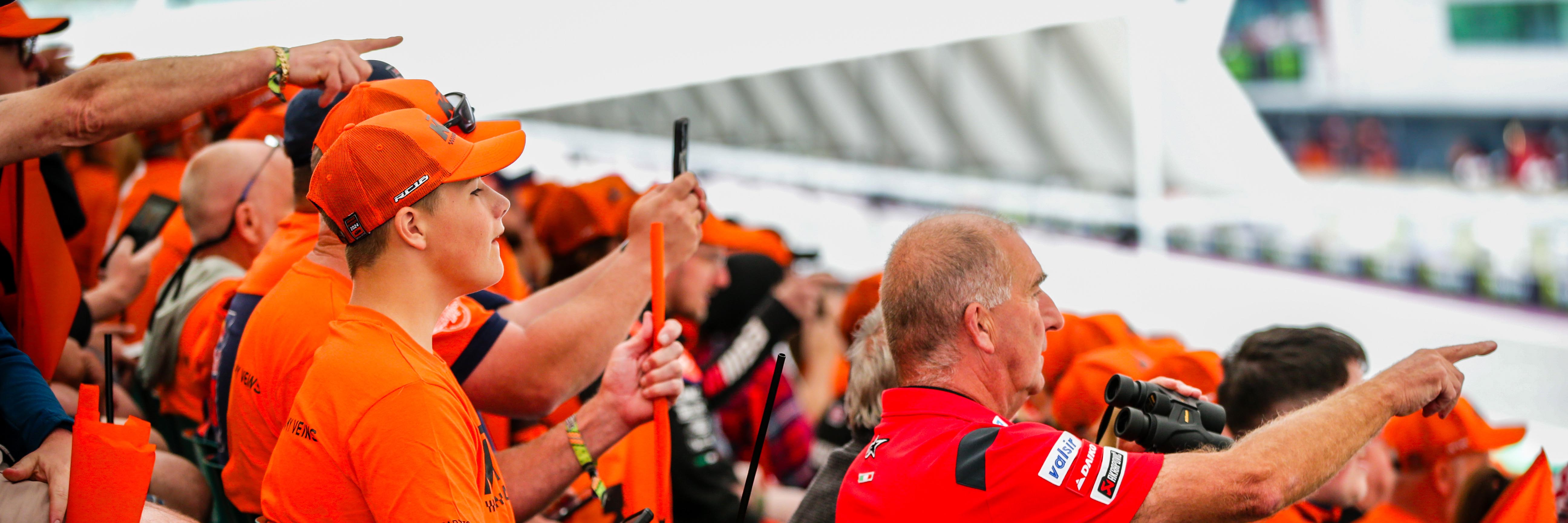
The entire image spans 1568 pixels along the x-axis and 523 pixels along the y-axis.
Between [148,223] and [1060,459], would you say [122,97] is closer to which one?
[1060,459]

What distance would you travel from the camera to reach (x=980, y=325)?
1.64m

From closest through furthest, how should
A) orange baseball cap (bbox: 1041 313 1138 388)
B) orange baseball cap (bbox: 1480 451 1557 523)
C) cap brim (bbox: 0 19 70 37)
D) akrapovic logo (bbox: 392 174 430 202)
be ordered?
1. akrapovic logo (bbox: 392 174 430 202)
2. cap brim (bbox: 0 19 70 37)
3. orange baseball cap (bbox: 1480 451 1557 523)
4. orange baseball cap (bbox: 1041 313 1138 388)

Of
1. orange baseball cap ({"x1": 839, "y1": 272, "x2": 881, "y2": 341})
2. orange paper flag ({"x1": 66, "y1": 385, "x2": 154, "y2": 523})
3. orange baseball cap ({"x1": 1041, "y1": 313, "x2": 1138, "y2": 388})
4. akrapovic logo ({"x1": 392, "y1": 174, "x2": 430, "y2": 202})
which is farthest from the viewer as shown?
orange baseball cap ({"x1": 839, "y1": 272, "x2": 881, "y2": 341})

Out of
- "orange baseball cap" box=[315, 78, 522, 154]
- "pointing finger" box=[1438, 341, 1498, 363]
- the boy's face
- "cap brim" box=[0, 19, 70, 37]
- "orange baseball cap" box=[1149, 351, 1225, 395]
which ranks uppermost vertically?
"cap brim" box=[0, 19, 70, 37]

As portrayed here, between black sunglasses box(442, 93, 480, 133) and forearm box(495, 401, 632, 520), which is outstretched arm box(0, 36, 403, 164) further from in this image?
forearm box(495, 401, 632, 520)

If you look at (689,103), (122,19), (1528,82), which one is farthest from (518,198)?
(689,103)

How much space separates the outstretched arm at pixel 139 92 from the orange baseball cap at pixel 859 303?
186cm

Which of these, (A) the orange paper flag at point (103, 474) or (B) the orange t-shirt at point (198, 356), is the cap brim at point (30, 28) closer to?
(B) the orange t-shirt at point (198, 356)

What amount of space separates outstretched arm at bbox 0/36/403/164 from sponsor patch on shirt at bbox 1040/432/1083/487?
4.12ft

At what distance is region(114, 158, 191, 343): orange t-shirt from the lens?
359 centimetres

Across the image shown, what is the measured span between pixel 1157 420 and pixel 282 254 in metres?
1.49

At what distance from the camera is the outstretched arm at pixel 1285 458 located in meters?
1.47

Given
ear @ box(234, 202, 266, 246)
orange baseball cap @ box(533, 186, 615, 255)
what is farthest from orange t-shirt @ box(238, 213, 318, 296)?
orange baseball cap @ box(533, 186, 615, 255)

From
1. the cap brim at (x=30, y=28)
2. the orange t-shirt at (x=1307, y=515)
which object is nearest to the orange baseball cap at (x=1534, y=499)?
the orange t-shirt at (x=1307, y=515)
